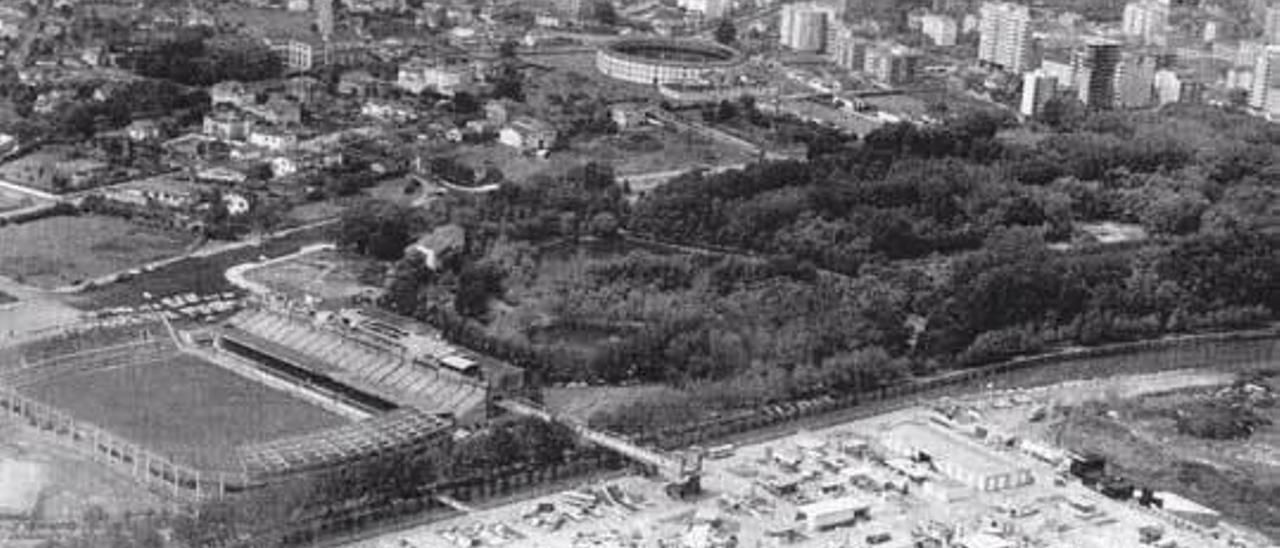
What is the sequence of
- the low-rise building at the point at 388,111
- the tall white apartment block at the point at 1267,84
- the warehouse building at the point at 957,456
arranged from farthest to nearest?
the tall white apartment block at the point at 1267,84 → the low-rise building at the point at 388,111 → the warehouse building at the point at 957,456

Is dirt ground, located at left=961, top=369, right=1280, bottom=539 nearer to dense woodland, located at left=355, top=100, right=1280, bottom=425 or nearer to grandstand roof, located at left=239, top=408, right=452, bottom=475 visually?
dense woodland, located at left=355, top=100, right=1280, bottom=425

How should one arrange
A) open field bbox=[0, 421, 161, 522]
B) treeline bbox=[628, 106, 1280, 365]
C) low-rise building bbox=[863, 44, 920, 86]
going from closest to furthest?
open field bbox=[0, 421, 161, 522] → treeline bbox=[628, 106, 1280, 365] → low-rise building bbox=[863, 44, 920, 86]

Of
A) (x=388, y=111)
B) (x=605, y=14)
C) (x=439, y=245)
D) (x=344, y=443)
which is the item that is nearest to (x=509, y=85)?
(x=388, y=111)

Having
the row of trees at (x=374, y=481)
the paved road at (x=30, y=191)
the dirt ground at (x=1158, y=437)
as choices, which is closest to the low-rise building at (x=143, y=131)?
the paved road at (x=30, y=191)

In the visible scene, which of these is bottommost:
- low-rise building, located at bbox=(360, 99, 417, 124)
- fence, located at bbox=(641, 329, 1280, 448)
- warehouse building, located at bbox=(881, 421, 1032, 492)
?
fence, located at bbox=(641, 329, 1280, 448)

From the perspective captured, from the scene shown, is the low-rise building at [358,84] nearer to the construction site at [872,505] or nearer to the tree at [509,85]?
the tree at [509,85]

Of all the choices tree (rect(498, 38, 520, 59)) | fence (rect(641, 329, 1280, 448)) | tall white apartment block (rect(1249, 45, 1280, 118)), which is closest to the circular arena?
tree (rect(498, 38, 520, 59))

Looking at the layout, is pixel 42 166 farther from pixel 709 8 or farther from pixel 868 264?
pixel 709 8
